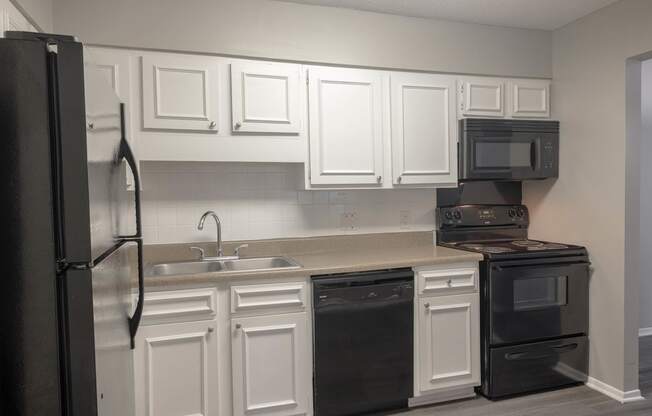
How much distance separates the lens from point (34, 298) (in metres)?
0.90

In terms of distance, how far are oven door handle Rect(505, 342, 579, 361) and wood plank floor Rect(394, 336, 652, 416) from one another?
25 centimetres

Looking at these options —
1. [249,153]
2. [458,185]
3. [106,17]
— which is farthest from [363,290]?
[106,17]

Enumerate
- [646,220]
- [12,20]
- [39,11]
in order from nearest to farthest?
[12,20] → [39,11] → [646,220]

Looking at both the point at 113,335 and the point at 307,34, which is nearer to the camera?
the point at 113,335

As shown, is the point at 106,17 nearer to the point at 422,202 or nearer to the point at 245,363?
the point at 245,363

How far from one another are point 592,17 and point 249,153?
2.37 m

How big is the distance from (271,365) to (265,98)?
1469 millimetres

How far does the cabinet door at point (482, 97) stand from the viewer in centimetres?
291

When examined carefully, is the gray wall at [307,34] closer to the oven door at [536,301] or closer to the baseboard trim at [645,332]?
the oven door at [536,301]

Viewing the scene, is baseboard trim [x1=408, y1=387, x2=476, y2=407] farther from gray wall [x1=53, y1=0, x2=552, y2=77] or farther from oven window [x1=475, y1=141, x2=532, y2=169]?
gray wall [x1=53, y1=0, x2=552, y2=77]

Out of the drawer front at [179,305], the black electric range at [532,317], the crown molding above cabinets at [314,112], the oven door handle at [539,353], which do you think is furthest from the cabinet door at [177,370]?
the oven door handle at [539,353]

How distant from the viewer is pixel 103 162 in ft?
3.55

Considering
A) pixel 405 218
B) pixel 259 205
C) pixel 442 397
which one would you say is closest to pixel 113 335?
pixel 259 205

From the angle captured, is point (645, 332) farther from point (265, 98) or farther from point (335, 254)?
point (265, 98)
